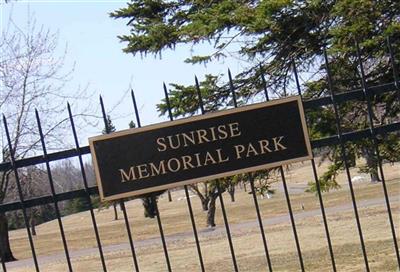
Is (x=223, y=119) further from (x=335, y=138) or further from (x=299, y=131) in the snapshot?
(x=335, y=138)

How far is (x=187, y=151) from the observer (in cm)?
463

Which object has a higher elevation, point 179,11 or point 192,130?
point 179,11

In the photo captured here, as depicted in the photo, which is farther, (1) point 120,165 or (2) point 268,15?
(2) point 268,15

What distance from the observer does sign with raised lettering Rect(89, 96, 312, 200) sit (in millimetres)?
4574

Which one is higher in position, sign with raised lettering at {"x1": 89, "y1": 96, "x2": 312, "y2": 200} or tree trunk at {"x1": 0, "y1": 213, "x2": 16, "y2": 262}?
sign with raised lettering at {"x1": 89, "y1": 96, "x2": 312, "y2": 200}

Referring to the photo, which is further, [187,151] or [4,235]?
[4,235]

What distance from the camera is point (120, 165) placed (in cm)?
458

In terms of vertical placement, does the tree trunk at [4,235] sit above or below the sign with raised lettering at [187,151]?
below

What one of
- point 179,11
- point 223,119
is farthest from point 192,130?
point 179,11

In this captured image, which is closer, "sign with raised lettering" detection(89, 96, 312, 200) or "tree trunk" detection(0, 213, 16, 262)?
"sign with raised lettering" detection(89, 96, 312, 200)

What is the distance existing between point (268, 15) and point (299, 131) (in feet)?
12.8

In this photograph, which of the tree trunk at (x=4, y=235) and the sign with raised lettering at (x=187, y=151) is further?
the tree trunk at (x=4, y=235)

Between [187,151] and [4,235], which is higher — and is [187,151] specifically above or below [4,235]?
above

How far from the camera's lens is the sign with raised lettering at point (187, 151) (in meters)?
4.57
